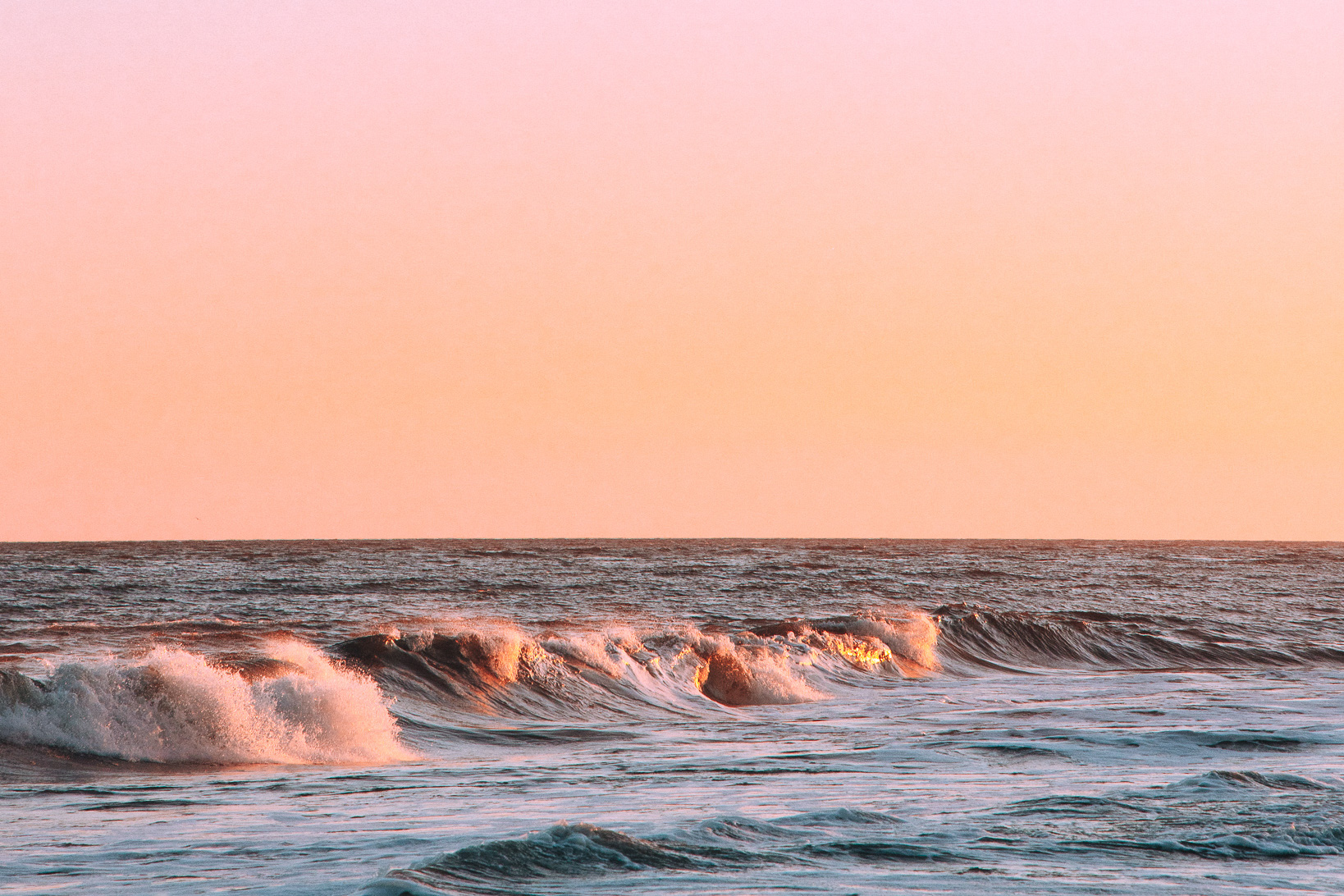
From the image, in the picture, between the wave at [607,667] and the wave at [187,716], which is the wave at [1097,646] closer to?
the wave at [607,667]

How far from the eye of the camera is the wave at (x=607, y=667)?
51.8 ft

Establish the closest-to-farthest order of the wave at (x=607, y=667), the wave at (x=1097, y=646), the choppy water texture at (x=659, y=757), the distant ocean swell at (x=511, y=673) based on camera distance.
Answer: the choppy water texture at (x=659, y=757) < the distant ocean swell at (x=511, y=673) < the wave at (x=607, y=667) < the wave at (x=1097, y=646)

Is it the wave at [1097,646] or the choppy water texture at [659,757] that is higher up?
the choppy water texture at [659,757]

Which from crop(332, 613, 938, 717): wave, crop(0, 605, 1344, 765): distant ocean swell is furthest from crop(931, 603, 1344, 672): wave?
crop(332, 613, 938, 717): wave

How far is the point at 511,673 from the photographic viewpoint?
646 inches

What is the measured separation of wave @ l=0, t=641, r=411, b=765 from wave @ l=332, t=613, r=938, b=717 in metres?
3.04

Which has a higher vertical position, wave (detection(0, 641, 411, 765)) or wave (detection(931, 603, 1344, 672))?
wave (detection(0, 641, 411, 765))

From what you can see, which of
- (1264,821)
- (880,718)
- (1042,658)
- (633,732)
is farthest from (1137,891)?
(1042,658)

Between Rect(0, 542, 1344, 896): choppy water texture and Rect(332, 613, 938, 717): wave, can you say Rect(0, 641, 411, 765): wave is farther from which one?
Rect(332, 613, 938, 717): wave

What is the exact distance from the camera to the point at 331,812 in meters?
8.18

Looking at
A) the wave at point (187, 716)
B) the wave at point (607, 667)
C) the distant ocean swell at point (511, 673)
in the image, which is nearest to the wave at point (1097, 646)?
the distant ocean swell at point (511, 673)

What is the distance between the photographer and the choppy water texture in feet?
21.0

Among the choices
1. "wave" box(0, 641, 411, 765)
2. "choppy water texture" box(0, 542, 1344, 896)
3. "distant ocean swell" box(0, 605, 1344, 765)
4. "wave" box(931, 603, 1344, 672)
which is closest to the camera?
"choppy water texture" box(0, 542, 1344, 896)

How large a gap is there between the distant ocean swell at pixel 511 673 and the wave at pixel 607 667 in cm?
3
